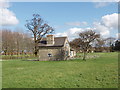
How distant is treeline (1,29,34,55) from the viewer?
1501 inches

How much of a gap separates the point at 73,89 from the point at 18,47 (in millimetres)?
36945

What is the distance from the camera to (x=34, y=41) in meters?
39.4

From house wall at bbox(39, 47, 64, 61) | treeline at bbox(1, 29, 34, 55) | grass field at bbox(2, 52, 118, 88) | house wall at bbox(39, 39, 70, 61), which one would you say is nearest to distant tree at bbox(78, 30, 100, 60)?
house wall at bbox(39, 39, 70, 61)

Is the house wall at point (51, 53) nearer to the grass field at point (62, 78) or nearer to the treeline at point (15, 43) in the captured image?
the treeline at point (15, 43)

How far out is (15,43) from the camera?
39.5 metres

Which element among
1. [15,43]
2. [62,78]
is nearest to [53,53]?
[15,43]

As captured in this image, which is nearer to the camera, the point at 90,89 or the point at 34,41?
the point at 90,89

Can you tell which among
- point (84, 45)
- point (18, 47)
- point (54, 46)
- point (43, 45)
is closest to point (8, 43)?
point (18, 47)

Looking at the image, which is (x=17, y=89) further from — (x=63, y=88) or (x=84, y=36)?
(x=84, y=36)

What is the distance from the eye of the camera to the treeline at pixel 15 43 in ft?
125

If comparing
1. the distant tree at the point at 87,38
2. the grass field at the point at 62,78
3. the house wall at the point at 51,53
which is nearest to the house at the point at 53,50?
the house wall at the point at 51,53

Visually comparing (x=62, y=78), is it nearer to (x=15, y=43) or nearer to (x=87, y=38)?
(x=87, y=38)

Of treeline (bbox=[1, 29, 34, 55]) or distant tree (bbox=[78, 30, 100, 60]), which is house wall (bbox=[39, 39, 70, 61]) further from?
treeline (bbox=[1, 29, 34, 55])

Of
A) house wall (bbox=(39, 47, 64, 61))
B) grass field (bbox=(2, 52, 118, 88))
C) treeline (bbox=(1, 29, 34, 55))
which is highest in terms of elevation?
treeline (bbox=(1, 29, 34, 55))
